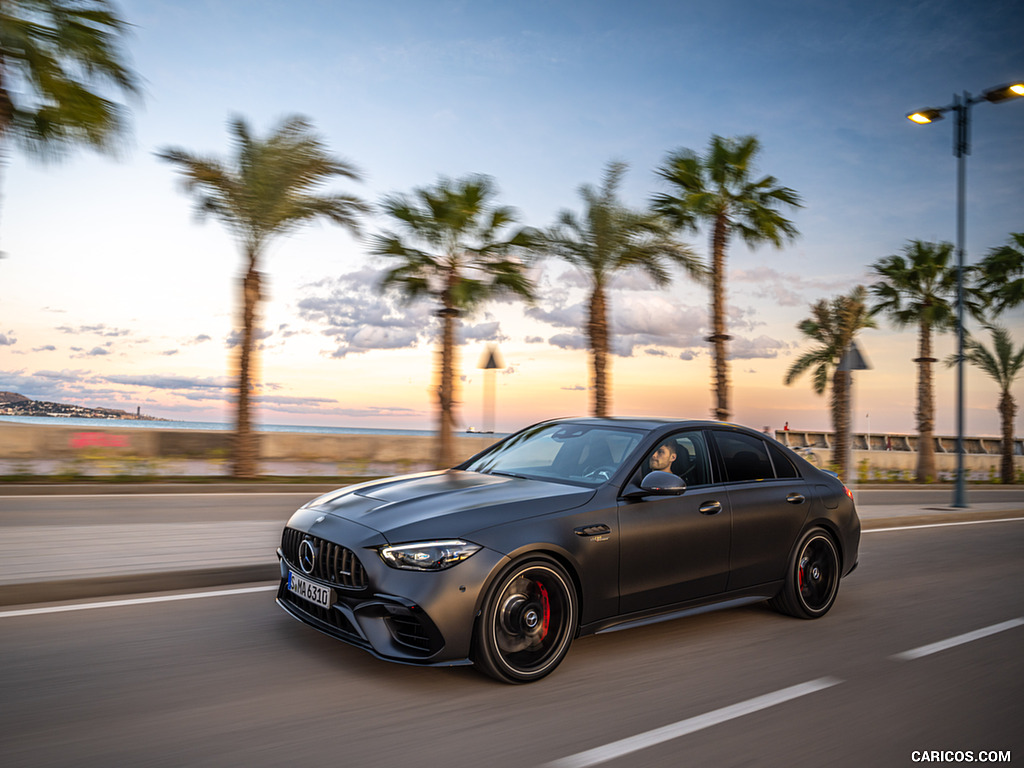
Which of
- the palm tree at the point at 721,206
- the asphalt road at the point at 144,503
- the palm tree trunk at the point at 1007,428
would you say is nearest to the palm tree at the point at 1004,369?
the palm tree trunk at the point at 1007,428

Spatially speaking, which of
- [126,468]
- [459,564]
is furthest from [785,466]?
[126,468]

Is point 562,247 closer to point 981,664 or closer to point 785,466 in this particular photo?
point 785,466

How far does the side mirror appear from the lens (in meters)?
5.00

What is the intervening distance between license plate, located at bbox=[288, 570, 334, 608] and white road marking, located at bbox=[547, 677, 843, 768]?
1.60m

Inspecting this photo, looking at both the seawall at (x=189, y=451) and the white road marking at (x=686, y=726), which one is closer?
the white road marking at (x=686, y=726)

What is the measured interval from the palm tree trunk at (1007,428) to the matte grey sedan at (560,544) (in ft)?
126

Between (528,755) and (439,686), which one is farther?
(439,686)

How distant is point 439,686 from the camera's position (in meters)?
4.45

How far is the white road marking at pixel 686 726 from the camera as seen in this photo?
3.59 meters

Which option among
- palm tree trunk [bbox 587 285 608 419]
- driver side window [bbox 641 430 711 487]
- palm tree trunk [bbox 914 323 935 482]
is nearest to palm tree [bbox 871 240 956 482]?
palm tree trunk [bbox 914 323 935 482]

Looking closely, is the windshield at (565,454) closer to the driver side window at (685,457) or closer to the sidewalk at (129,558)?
the driver side window at (685,457)

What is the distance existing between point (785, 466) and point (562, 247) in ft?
62.4

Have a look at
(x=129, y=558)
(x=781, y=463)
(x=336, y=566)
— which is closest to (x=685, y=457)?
(x=781, y=463)

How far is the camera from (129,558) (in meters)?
6.83
